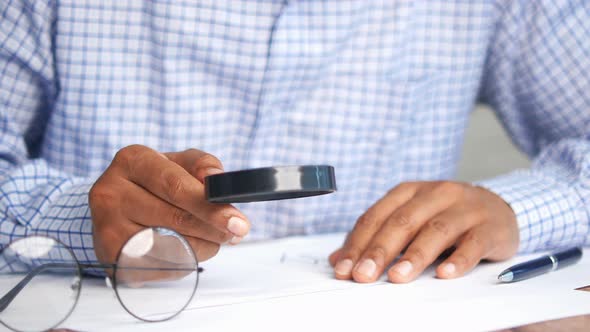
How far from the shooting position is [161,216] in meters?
0.66

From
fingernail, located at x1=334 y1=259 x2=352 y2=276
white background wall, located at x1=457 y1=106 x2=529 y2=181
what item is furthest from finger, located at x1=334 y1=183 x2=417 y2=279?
white background wall, located at x1=457 y1=106 x2=529 y2=181

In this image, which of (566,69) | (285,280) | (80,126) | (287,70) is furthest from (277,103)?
(566,69)

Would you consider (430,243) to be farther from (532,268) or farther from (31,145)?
(31,145)

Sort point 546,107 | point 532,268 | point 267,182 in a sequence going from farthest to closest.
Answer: point 546,107
point 532,268
point 267,182

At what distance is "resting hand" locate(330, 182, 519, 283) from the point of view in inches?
28.7

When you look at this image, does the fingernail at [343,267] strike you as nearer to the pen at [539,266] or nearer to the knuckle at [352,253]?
the knuckle at [352,253]

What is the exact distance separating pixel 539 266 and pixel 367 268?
0.21 m

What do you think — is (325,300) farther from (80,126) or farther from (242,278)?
(80,126)

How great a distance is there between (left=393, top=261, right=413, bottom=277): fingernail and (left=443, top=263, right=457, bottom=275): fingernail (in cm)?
4

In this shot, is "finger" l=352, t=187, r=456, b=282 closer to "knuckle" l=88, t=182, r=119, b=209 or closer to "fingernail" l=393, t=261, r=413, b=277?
"fingernail" l=393, t=261, r=413, b=277

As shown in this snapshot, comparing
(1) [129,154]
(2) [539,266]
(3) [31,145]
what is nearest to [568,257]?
(2) [539,266]

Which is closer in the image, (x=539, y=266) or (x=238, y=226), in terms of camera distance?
(x=238, y=226)

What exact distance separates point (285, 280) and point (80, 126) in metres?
0.55

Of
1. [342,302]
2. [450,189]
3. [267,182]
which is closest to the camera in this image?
[267,182]
